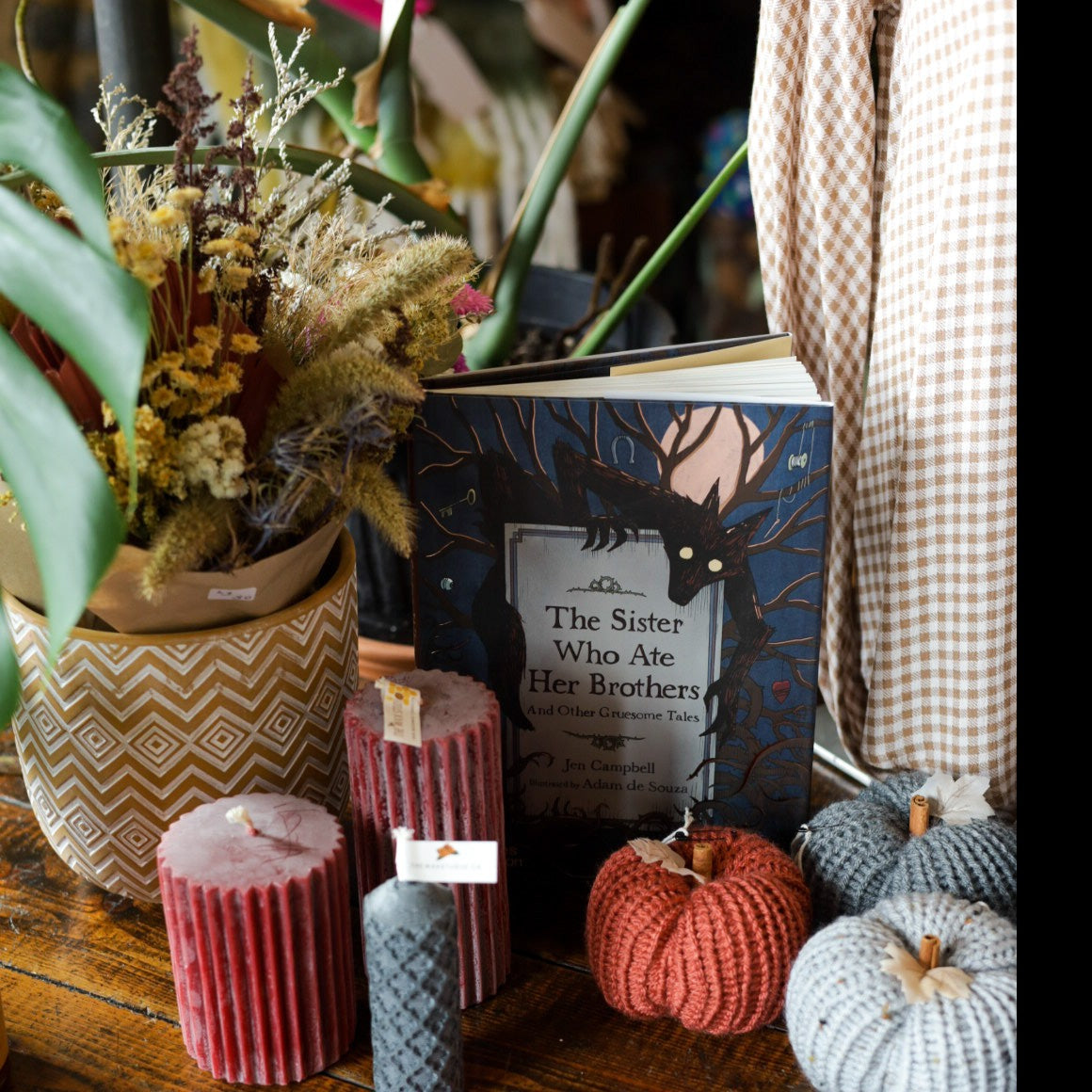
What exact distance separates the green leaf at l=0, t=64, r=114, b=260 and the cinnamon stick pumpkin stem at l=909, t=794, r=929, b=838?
48cm

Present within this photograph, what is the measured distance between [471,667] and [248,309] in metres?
0.25

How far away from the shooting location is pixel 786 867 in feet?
2.08

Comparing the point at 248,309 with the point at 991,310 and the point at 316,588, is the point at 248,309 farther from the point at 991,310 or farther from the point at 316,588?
the point at 991,310

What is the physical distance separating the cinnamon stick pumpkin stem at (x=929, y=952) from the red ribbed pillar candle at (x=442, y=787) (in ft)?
0.73

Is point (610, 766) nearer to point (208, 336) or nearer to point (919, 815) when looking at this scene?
point (919, 815)

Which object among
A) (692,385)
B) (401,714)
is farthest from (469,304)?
(401,714)

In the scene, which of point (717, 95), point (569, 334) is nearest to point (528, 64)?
point (717, 95)

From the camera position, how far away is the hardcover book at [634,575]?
2.15 feet

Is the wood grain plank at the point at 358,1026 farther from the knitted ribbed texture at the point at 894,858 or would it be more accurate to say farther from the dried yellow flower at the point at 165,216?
the dried yellow flower at the point at 165,216

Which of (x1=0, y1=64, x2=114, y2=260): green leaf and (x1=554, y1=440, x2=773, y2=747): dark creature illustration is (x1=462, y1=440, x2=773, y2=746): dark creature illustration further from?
(x1=0, y1=64, x2=114, y2=260): green leaf

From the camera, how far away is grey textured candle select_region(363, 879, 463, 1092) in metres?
0.54

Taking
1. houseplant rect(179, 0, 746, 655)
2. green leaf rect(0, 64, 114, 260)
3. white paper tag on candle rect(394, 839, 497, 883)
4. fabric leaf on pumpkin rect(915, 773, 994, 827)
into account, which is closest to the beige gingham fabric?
fabric leaf on pumpkin rect(915, 773, 994, 827)

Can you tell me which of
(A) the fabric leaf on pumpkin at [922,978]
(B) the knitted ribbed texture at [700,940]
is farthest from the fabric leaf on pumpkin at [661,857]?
(A) the fabric leaf on pumpkin at [922,978]
